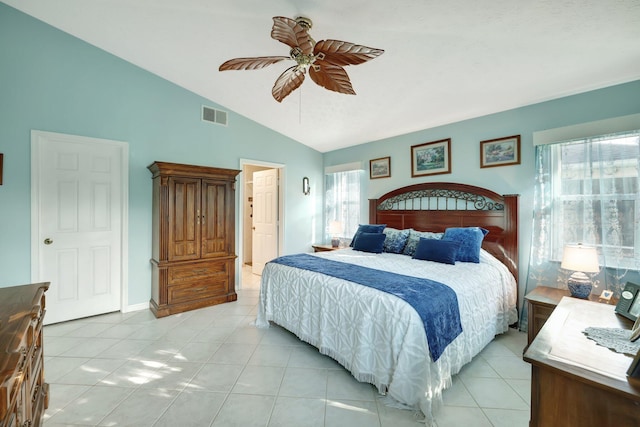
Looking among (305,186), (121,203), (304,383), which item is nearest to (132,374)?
(304,383)

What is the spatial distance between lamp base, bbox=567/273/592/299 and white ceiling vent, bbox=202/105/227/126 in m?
4.50

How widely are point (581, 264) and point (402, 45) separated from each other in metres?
2.39

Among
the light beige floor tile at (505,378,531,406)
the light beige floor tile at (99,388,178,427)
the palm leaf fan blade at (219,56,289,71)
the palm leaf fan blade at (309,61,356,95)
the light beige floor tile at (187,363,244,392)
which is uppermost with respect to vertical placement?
the palm leaf fan blade at (219,56,289,71)

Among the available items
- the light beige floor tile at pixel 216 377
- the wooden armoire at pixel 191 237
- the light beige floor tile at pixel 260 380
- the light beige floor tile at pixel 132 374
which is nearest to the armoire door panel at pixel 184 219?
the wooden armoire at pixel 191 237

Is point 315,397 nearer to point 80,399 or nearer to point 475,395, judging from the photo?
point 475,395

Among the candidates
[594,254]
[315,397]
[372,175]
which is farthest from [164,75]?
[594,254]

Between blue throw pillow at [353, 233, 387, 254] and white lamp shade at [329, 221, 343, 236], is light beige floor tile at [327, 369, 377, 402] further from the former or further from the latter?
white lamp shade at [329, 221, 343, 236]

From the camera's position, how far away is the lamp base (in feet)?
7.61

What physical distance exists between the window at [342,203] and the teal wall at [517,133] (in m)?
0.81

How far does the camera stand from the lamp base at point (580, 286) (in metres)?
2.32

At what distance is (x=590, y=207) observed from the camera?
2.59 metres

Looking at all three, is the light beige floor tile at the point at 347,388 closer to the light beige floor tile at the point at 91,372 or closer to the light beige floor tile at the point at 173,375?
the light beige floor tile at the point at 173,375

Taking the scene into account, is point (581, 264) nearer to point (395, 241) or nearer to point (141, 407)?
point (395, 241)

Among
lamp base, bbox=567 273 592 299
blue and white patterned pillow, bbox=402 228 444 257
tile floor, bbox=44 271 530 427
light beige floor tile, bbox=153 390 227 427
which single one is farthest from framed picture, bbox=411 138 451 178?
light beige floor tile, bbox=153 390 227 427
